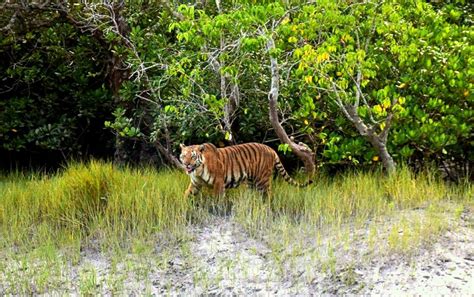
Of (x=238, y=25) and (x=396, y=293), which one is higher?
(x=238, y=25)

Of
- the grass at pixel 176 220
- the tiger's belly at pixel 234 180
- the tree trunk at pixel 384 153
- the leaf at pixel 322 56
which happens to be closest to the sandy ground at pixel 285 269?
the grass at pixel 176 220

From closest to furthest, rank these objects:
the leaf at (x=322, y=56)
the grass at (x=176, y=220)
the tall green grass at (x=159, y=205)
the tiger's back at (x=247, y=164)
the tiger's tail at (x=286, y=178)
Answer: the grass at (x=176, y=220), the leaf at (x=322, y=56), the tall green grass at (x=159, y=205), the tiger's back at (x=247, y=164), the tiger's tail at (x=286, y=178)

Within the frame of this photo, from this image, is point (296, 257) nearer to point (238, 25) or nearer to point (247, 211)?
point (247, 211)

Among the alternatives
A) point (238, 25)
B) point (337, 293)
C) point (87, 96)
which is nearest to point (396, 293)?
point (337, 293)

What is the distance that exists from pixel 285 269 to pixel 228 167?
180 centimetres

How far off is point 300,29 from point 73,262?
335 centimetres

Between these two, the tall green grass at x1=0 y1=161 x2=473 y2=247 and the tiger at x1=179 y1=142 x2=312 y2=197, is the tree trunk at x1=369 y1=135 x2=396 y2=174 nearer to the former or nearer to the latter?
the tall green grass at x1=0 y1=161 x2=473 y2=247

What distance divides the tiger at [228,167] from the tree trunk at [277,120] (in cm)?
26

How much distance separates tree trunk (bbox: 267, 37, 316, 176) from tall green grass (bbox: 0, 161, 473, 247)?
1.15 ft

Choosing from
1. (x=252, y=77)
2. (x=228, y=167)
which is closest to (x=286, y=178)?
(x=228, y=167)

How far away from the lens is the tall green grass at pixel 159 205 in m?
7.15

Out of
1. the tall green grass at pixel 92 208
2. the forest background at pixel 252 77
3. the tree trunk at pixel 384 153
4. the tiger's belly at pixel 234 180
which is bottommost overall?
the tall green grass at pixel 92 208

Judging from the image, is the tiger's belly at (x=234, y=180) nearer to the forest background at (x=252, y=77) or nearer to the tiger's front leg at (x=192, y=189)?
the tiger's front leg at (x=192, y=189)

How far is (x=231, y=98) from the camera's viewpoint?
8523mm
